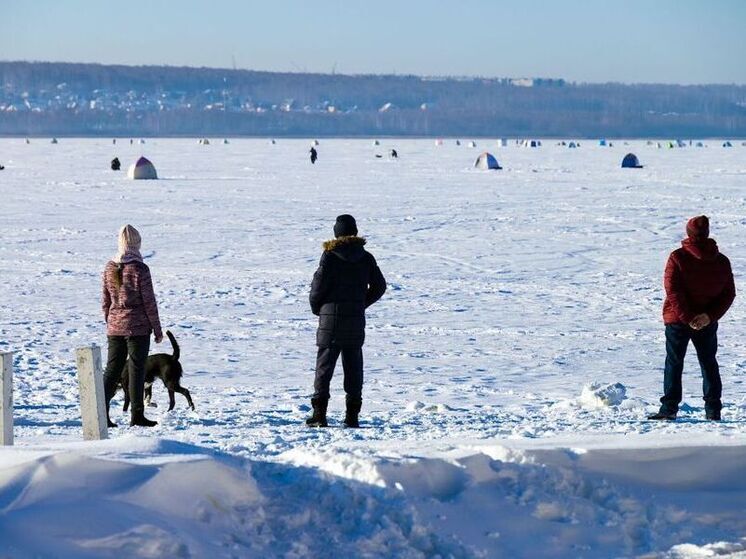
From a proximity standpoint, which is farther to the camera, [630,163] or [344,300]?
[630,163]

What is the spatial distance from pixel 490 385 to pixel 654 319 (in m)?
3.79

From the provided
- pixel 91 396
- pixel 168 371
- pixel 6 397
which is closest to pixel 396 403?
pixel 168 371

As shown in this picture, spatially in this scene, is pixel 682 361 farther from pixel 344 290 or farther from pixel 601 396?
pixel 344 290

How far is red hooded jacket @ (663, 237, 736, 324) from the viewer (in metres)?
7.21

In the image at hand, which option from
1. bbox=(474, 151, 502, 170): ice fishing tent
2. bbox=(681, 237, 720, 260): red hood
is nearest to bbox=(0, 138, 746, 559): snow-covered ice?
bbox=(681, 237, 720, 260): red hood

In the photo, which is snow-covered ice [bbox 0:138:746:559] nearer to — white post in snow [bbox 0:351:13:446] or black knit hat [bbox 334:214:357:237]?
white post in snow [bbox 0:351:13:446]

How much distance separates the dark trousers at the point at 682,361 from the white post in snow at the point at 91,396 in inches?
122

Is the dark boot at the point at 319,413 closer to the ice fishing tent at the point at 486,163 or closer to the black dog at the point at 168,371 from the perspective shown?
the black dog at the point at 168,371

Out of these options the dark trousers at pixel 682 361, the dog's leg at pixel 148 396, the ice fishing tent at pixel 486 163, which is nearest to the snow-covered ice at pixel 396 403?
the dog's leg at pixel 148 396

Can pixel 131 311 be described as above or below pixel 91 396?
above

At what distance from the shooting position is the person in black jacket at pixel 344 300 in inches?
278

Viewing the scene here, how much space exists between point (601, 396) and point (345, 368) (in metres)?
1.81

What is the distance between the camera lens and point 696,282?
7.23 m

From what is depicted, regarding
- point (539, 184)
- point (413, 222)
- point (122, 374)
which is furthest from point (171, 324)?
point (539, 184)
